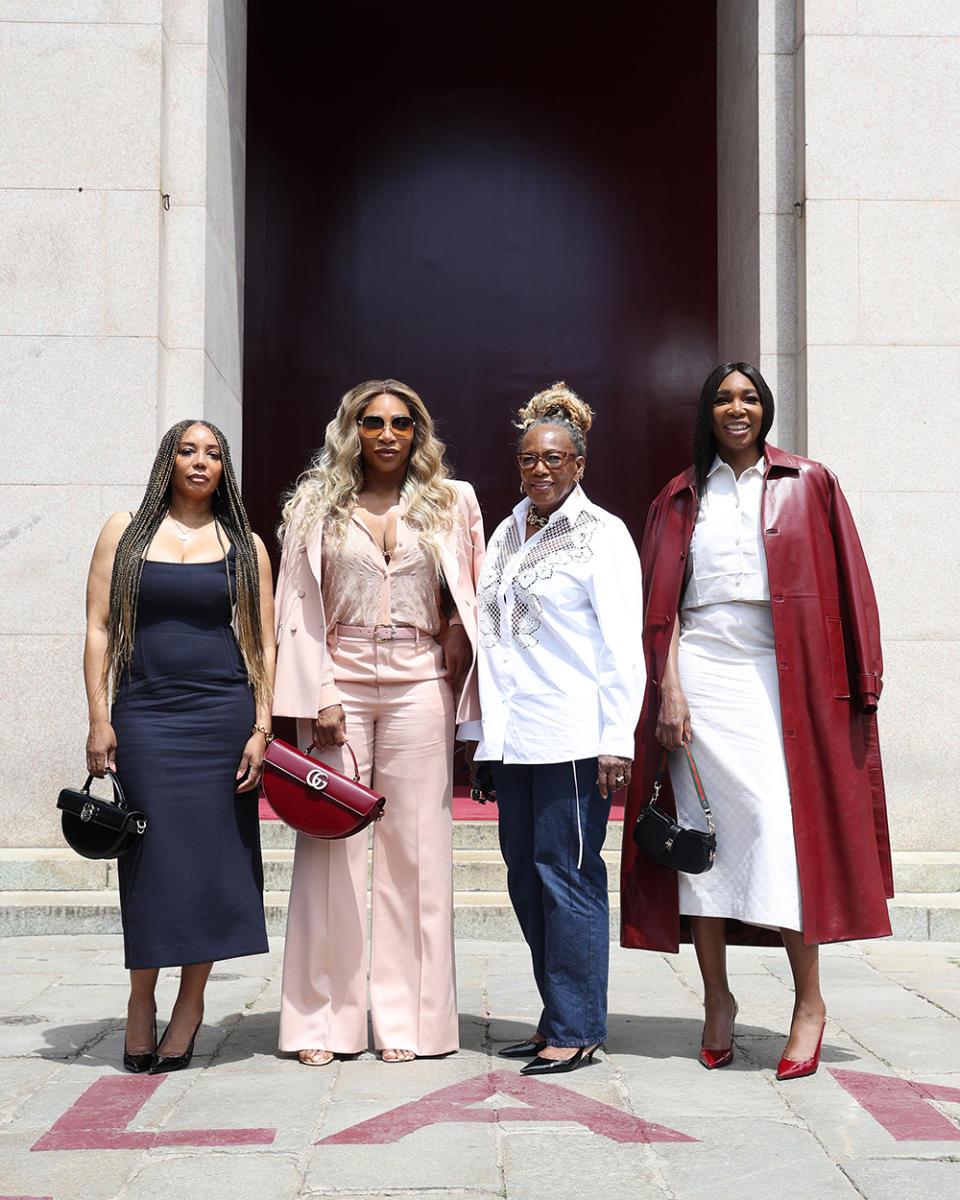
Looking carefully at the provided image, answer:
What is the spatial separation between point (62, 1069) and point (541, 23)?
27.6 feet

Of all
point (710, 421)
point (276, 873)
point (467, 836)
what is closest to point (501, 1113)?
point (710, 421)

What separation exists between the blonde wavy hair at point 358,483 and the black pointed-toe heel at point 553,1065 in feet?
5.25

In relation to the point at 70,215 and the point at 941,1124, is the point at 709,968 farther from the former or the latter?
the point at 70,215

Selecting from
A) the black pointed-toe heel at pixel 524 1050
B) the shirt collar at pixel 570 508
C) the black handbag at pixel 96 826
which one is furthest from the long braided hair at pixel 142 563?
the black pointed-toe heel at pixel 524 1050

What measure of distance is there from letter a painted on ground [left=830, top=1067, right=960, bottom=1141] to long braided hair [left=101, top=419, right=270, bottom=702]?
84.7 inches

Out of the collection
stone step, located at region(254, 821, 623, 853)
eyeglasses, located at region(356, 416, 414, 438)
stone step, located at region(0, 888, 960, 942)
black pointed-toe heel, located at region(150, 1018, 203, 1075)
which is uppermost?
eyeglasses, located at region(356, 416, 414, 438)

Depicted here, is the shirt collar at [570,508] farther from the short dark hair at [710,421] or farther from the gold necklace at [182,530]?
the gold necklace at [182,530]

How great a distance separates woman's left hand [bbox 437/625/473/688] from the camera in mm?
4484

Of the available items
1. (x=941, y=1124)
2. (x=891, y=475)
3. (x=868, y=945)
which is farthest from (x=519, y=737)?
(x=891, y=475)

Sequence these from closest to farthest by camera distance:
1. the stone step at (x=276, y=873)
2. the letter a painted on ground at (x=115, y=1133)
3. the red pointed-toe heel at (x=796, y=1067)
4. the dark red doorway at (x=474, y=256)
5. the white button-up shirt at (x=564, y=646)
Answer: the letter a painted on ground at (x=115, y=1133)
the red pointed-toe heel at (x=796, y=1067)
the white button-up shirt at (x=564, y=646)
the stone step at (x=276, y=873)
the dark red doorway at (x=474, y=256)

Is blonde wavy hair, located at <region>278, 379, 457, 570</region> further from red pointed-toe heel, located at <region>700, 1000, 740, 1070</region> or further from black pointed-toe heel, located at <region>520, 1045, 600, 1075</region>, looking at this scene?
red pointed-toe heel, located at <region>700, 1000, 740, 1070</region>

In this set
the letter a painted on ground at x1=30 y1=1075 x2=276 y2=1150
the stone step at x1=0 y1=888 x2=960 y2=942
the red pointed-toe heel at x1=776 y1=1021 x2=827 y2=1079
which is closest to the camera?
the letter a painted on ground at x1=30 y1=1075 x2=276 y2=1150

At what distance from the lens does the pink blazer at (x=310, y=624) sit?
4.29 meters

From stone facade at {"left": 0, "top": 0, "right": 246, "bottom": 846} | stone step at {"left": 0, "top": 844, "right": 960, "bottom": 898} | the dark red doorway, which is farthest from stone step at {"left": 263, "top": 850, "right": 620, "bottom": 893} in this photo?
the dark red doorway
